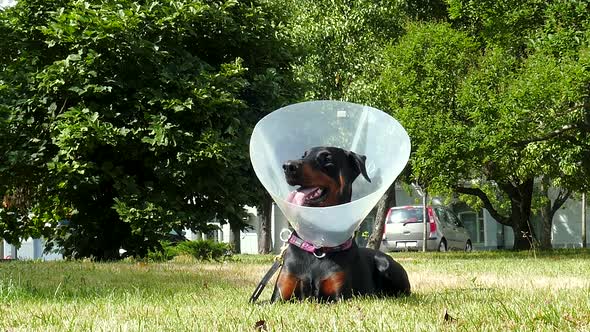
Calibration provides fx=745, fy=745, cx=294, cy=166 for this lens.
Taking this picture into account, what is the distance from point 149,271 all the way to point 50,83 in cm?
473

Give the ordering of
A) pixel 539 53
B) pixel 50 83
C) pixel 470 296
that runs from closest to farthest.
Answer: pixel 470 296
pixel 50 83
pixel 539 53

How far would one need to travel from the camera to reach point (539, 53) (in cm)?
1573

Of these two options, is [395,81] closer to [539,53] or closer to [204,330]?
[539,53]

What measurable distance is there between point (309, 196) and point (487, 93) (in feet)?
41.6

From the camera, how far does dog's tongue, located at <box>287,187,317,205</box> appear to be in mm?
5090

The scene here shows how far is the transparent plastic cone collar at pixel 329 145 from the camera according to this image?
5004 millimetres

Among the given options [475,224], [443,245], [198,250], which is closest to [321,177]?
[198,250]

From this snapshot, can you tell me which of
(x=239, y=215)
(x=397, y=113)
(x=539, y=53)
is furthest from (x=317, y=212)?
(x=397, y=113)

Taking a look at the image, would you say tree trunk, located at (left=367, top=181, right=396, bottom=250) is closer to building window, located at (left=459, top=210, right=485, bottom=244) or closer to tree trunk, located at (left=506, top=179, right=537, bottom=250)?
tree trunk, located at (left=506, top=179, right=537, bottom=250)

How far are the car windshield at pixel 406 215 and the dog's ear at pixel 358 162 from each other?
2461 cm

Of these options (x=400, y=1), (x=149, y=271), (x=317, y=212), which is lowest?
(x=149, y=271)

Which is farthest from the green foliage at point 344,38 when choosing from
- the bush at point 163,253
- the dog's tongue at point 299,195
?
the dog's tongue at point 299,195

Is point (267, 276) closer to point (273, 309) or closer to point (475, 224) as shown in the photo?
point (273, 309)

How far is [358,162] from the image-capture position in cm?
535
